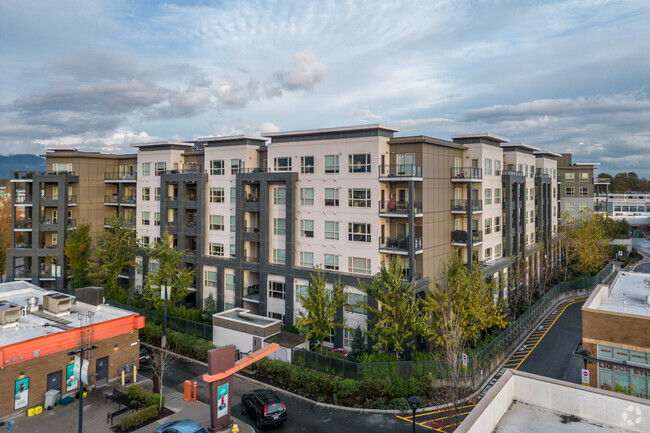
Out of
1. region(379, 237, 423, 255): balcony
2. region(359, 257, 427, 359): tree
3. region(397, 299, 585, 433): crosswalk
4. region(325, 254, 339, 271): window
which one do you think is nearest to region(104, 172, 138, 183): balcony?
region(325, 254, 339, 271): window

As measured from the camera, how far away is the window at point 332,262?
37.1 metres

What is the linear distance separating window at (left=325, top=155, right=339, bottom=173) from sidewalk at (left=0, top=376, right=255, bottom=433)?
829 inches

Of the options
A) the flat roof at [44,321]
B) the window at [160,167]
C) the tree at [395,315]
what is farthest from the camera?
the window at [160,167]

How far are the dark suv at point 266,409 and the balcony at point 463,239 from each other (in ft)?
76.0

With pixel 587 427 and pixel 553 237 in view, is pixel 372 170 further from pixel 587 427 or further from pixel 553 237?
pixel 553 237

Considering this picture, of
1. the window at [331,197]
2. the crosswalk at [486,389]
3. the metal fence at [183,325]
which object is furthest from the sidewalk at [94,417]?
the window at [331,197]

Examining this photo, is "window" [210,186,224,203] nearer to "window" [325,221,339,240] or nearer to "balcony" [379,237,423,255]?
"window" [325,221,339,240]

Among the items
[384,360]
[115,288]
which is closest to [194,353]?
[384,360]

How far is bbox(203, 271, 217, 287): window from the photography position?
45156 millimetres

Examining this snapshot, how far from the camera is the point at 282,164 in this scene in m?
40.6

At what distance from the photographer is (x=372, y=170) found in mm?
35312

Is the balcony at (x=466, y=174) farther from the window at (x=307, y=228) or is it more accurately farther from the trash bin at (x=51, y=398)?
the trash bin at (x=51, y=398)

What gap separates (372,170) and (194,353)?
2128 centimetres

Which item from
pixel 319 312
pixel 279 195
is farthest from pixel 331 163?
pixel 319 312
